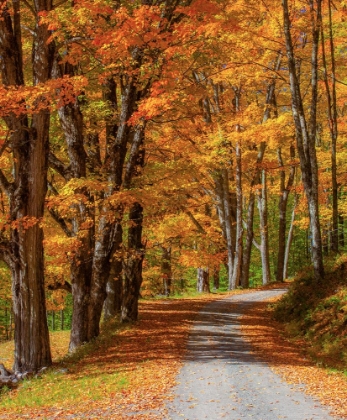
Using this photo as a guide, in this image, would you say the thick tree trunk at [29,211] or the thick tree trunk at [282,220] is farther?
the thick tree trunk at [282,220]

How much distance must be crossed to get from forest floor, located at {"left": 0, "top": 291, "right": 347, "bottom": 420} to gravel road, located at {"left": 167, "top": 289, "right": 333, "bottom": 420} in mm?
226

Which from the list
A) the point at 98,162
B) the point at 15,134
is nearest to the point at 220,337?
the point at 98,162

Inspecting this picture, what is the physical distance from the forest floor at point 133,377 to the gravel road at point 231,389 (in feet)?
0.74

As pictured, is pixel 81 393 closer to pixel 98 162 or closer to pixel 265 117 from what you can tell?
pixel 98 162

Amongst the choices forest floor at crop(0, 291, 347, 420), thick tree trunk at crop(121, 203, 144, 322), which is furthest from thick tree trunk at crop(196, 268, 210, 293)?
forest floor at crop(0, 291, 347, 420)

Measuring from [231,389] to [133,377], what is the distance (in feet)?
6.68

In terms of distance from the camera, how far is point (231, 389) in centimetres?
883

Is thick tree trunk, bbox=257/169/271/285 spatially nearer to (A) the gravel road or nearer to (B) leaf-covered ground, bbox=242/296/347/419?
(B) leaf-covered ground, bbox=242/296/347/419

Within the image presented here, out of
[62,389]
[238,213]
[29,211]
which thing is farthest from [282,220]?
[62,389]

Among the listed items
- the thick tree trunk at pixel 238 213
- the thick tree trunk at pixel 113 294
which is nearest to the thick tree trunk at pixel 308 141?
the thick tree trunk at pixel 113 294

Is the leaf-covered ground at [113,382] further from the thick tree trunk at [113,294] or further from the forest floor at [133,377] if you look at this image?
the thick tree trunk at [113,294]

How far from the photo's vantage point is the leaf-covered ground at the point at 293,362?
8523 millimetres

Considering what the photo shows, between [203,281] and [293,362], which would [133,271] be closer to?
[293,362]

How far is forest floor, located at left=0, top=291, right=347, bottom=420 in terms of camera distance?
26.5 ft
